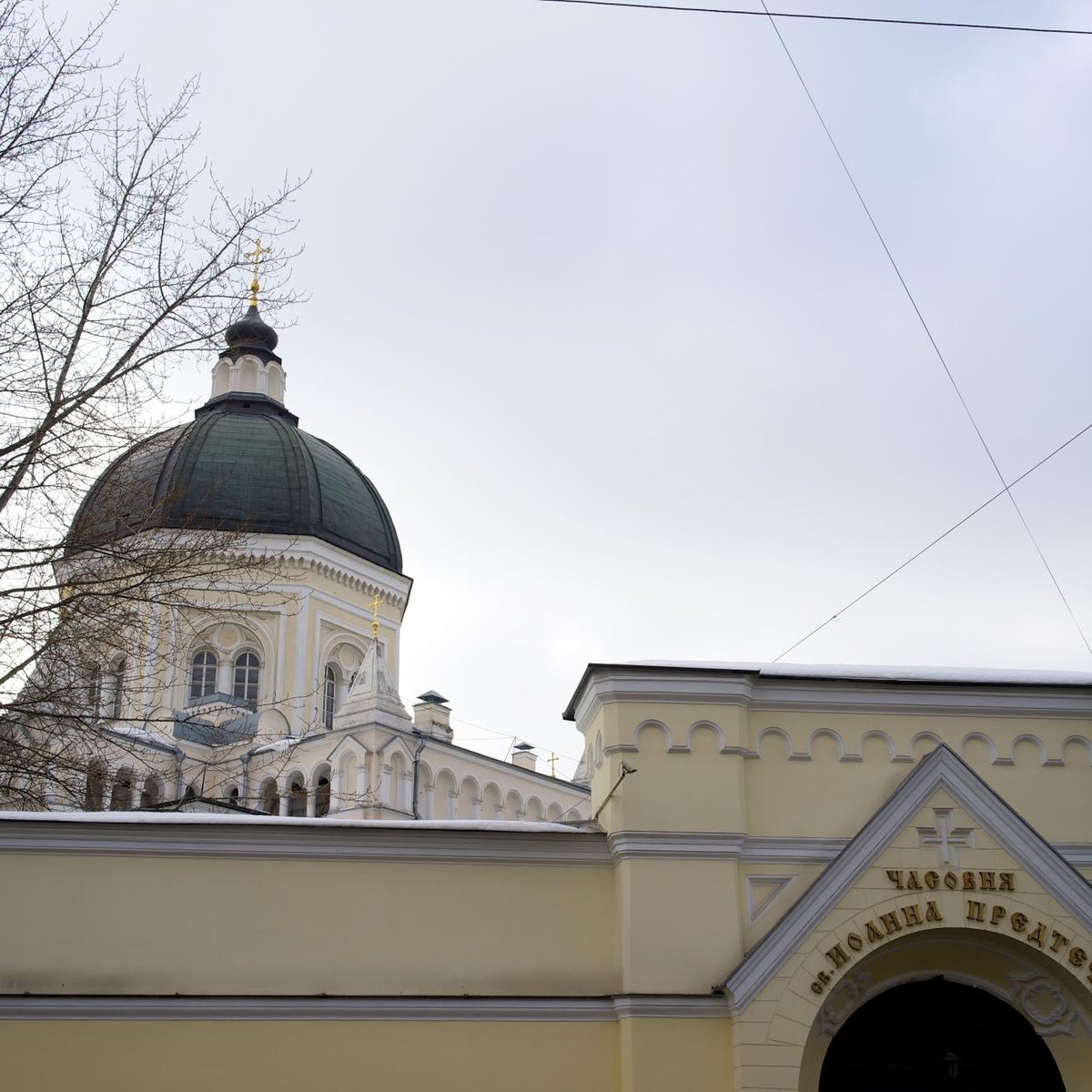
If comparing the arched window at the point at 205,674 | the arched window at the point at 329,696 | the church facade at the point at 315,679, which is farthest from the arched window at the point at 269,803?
the arched window at the point at 205,674

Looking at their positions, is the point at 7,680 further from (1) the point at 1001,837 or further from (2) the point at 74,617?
(1) the point at 1001,837

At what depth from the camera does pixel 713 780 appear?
35.9 feet

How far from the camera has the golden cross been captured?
36.9 meters

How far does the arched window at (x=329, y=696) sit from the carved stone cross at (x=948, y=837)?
1116 inches

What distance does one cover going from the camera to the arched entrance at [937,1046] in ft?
35.6

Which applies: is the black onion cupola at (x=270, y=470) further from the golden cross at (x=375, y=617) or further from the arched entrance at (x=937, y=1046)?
the arched entrance at (x=937, y=1046)

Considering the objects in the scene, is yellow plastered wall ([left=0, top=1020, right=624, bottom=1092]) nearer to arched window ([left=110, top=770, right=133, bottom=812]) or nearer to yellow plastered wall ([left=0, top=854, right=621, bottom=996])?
yellow plastered wall ([left=0, top=854, right=621, bottom=996])

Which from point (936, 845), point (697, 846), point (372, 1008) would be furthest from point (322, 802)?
point (936, 845)

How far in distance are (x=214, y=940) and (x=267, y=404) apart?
1345 inches

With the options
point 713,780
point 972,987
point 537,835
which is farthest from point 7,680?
point 972,987

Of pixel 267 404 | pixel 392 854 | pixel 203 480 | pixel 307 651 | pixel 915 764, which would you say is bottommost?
pixel 392 854

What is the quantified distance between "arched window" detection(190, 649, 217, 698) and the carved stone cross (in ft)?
92.6

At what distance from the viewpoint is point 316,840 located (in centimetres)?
1050

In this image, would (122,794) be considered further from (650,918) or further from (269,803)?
(650,918)
